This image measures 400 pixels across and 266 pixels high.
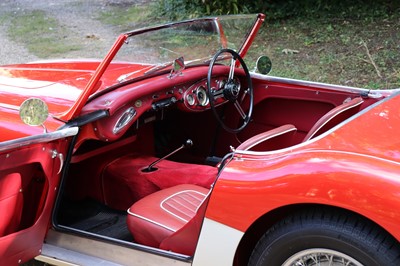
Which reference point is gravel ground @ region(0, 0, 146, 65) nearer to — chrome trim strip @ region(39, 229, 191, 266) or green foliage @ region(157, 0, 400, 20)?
green foliage @ region(157, 0, 400, 20)

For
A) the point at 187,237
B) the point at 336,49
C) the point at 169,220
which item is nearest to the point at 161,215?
the point at 169,220

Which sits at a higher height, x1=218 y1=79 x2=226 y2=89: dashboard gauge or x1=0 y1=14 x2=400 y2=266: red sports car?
x1=218 y1=79 x2=226 y2=89: dashboard gauge

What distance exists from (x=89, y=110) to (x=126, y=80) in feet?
1.37

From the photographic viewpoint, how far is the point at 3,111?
10.1 feet

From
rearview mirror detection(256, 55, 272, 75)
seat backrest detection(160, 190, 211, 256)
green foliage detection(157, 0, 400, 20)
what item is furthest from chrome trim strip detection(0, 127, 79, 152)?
green foliage detection(157, 0, 400, 20)

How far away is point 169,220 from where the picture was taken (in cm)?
279

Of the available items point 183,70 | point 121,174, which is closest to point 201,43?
point 183,70

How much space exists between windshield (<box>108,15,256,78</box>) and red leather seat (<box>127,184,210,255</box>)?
2.80 feet

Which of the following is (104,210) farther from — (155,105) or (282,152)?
(282,152)

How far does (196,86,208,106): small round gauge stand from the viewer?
3635mm

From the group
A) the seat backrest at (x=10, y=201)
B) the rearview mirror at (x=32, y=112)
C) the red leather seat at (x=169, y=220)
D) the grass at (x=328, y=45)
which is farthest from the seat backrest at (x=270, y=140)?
the grass at (x=328, y=45)

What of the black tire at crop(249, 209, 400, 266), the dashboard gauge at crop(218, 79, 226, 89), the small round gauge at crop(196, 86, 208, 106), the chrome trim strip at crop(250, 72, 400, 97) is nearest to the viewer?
the black tire at crop(249, 209, 400, 266)

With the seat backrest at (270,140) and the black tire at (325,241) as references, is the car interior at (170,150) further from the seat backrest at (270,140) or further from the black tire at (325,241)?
the black tire at (325,241)

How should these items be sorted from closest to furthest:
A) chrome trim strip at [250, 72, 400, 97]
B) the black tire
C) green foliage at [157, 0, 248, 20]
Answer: the black tire → chrome trim strip at [250, 72, 400, 97] → green foliage at [157, 0, 248, 20]
